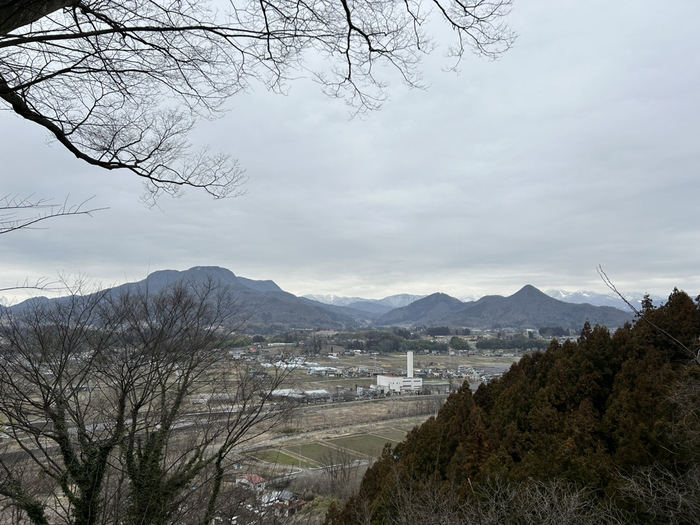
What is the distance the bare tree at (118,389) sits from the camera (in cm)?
436

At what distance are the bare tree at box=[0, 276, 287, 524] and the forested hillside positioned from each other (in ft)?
9.94

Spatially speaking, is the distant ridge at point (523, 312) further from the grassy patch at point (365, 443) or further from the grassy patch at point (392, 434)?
the grassy patch at point (365, 443)

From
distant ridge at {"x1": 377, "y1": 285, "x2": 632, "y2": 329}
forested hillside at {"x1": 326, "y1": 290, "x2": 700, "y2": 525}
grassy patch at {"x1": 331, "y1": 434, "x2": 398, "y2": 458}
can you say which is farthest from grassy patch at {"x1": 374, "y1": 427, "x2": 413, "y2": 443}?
distant ridge at {"x1": 377, "y1": 285, "x2": 632, "y2": 329}

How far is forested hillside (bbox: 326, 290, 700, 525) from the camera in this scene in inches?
207

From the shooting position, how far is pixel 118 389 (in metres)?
5.12

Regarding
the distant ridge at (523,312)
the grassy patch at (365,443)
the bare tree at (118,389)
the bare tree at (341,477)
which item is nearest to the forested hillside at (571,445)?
the bare tree at (118,389)

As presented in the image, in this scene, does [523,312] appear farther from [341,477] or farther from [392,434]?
[341,477]

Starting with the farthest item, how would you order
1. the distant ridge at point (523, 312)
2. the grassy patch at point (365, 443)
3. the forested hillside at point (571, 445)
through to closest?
the distant ridge at point (523, 312) → the grassy patch at point (365, 443) → the forested hillside at point (571, 445)

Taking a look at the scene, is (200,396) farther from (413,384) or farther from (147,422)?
(413,384)

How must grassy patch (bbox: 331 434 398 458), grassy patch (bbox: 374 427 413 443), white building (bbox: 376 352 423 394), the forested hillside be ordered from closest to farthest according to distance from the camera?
1. the forested hillside
2. grassy patch (bbox: 331 434 398 458)
3. grassy patch (bbox: 374 427 413 443)
4. white building (bbox: 376 352 423 394)

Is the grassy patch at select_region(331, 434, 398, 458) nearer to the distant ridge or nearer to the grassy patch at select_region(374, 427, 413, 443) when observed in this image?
the grassy patch at select_region(374, 427, 413, 443)

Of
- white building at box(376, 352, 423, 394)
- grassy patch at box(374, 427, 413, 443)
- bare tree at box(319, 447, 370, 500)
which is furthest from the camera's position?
white building at box(376, 352, 423, 394)

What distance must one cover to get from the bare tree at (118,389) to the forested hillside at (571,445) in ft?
9.94

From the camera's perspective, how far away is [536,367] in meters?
11.1
